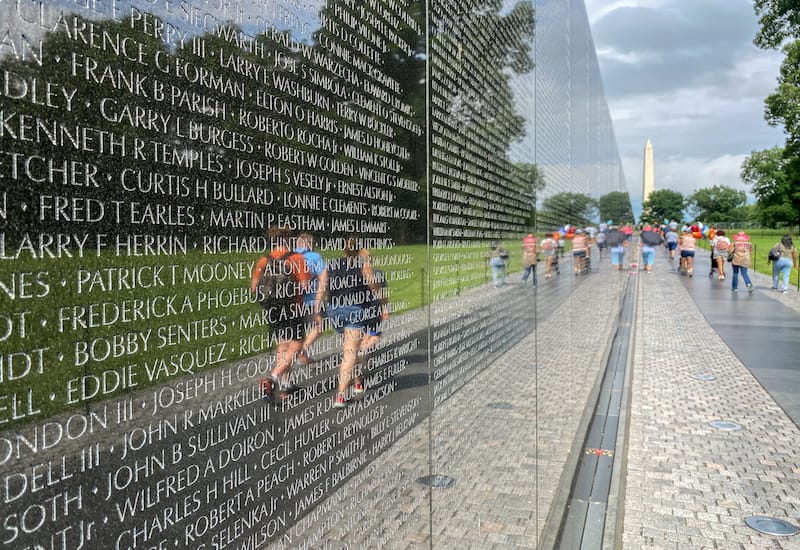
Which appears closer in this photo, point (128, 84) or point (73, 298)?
point (73, 298)

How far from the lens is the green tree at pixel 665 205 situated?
13650 cm

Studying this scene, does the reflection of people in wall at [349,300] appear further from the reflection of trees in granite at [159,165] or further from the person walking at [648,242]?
the person walking at [648,242]

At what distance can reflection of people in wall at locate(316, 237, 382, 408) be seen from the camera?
168 centimetres

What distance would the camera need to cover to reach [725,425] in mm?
7047

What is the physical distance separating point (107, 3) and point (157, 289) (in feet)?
1.43

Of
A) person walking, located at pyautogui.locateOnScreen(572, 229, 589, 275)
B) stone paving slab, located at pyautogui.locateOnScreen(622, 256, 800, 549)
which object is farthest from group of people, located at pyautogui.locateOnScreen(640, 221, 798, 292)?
person walking, located at pyautogui.locateOnScreen(572, 229, 589, 275)

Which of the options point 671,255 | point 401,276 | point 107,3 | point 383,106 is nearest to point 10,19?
point 107,3

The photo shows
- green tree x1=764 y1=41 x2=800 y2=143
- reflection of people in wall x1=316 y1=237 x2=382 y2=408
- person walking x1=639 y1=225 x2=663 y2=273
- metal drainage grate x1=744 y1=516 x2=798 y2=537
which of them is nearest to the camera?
reflection of people in wall x1=316 y1=237 x2=382 y2=408

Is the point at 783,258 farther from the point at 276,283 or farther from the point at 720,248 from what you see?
the point at 276,283

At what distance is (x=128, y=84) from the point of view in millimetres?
1045

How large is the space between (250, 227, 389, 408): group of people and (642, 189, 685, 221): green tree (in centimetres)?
13870

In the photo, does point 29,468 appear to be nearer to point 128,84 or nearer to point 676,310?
point 128,84

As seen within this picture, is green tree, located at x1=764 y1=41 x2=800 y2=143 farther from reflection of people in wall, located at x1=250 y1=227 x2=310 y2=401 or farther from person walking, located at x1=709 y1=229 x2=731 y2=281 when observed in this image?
reflection of people in wall, located at x1=250 y1=227 x2=310 y2=401

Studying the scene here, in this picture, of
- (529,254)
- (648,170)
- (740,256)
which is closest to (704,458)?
(529,254)
